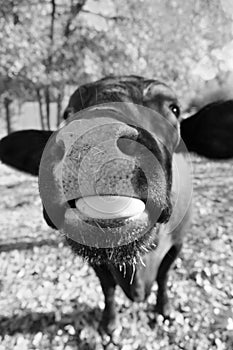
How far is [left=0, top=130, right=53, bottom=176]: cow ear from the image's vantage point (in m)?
2.70

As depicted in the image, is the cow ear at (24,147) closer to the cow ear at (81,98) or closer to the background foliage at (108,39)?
the cow ear at (81,98)

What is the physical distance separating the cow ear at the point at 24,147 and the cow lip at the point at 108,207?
1.28 meters

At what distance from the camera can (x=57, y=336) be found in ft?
10.1

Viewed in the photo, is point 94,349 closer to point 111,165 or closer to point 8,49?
point 111,165

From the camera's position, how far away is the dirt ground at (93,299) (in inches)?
118

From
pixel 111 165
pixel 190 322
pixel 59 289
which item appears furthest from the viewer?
pixel 59 289

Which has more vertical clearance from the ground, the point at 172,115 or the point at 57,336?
the point at 172,115

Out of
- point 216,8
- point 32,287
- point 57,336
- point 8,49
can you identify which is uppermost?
point 216,8

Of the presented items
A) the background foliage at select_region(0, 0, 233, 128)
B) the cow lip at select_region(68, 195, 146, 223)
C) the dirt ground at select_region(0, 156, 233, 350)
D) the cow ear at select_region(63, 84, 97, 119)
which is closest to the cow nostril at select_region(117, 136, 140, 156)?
the cow lip at select_region(68, 195, 146, 223)

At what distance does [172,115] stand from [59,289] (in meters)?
2.29

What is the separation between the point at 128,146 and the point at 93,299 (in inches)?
92.2

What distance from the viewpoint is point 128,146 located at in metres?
1.48

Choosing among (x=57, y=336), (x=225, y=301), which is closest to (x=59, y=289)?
(x=57, y=336)

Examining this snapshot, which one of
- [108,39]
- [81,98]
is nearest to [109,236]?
[81,98]
